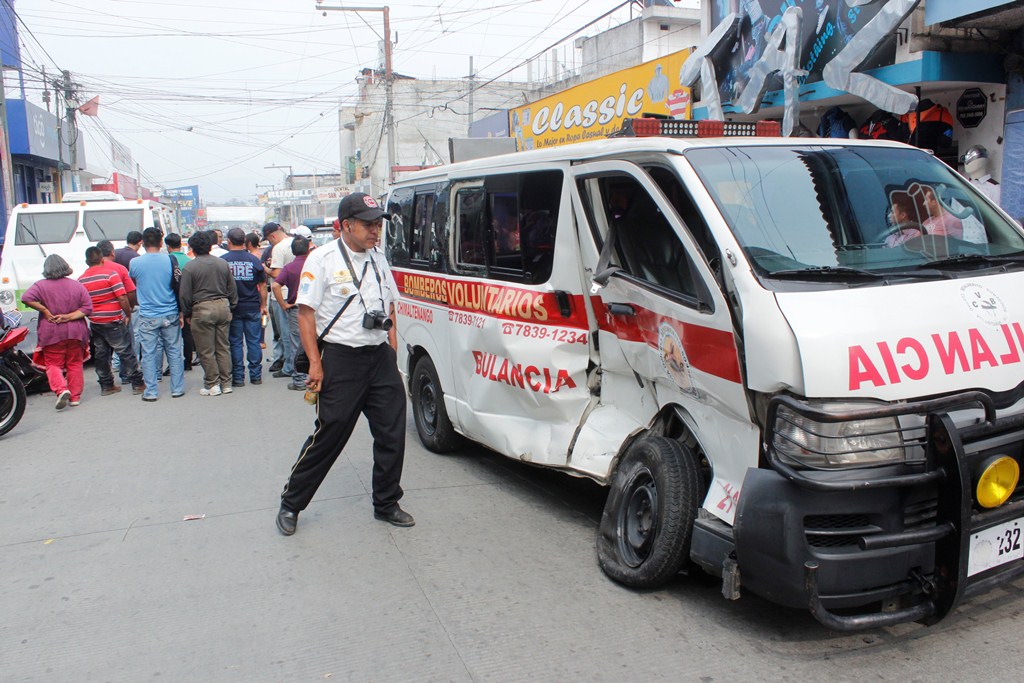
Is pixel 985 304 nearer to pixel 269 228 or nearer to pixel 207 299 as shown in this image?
pixel 207 299

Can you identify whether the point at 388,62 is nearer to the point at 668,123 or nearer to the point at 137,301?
the point at 137,301

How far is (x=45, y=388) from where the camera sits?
1045 cm

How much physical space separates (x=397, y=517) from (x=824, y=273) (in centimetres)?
294

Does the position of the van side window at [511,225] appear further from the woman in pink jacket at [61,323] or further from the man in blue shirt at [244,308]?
the woman in pink jacket at [61,323]

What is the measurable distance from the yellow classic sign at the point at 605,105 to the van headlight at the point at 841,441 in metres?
7.49

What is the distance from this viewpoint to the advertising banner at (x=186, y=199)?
8806cm

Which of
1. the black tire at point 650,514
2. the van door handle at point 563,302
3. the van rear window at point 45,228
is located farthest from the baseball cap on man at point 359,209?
the van rear window at point 45,228

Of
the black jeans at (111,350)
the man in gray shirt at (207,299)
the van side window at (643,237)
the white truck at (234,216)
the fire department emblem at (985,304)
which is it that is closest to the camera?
the fire department emblem at (985,304)

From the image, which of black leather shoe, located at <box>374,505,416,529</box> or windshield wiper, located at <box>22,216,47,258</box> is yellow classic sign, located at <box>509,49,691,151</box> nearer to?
black leather shoe, located at <box>374,505,416,529</box>

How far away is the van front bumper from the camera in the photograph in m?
3.06

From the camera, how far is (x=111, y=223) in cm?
1298

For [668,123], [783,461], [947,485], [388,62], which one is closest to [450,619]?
[783,461]

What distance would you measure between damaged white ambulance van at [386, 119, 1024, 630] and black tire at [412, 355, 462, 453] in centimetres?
101

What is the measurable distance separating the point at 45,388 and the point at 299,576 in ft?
25.4
